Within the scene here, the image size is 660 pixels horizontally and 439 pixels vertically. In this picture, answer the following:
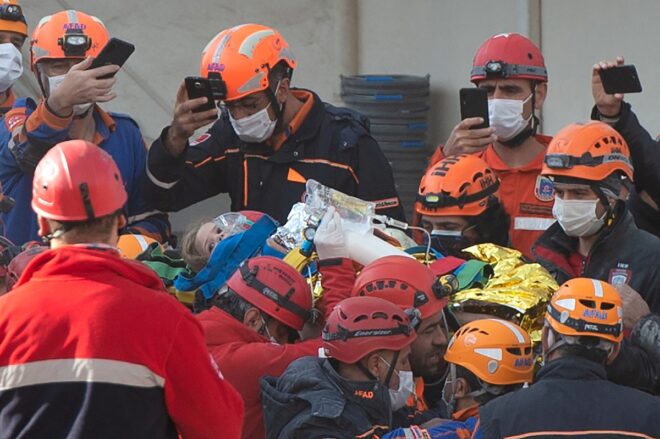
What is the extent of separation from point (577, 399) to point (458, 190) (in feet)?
6.70

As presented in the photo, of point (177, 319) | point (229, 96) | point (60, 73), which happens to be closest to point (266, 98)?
point (229, 96)

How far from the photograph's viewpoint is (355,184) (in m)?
7.01

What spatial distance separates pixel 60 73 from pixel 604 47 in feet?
11.3

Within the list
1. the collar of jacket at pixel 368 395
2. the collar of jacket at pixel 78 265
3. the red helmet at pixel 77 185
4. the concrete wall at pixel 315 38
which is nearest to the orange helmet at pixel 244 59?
the collar of jacket at pixel 368 395

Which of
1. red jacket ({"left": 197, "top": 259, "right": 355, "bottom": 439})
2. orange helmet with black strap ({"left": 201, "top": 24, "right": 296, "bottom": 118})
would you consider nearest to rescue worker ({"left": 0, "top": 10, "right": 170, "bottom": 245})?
orange helmet with black strap ({"left": 201, "top": 24, "right": 296, "bottom": 118})

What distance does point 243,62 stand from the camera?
6.80m

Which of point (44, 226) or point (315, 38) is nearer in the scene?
point (44, 226)

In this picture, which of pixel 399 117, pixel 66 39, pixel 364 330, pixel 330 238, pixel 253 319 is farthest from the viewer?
pixel 399 117

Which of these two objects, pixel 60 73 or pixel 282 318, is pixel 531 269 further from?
pixel 60 73

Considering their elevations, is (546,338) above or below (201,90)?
below

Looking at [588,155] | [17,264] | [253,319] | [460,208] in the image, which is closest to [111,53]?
[17,264]

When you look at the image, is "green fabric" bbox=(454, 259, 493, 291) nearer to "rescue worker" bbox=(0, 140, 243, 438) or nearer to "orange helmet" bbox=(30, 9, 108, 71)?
"rescue worker" bbox=(0, 140, 243, 438)

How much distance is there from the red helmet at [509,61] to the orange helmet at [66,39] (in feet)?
6.10

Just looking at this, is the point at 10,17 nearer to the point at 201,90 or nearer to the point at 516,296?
the point at 201,90
